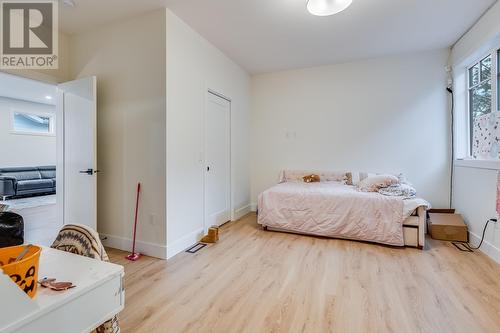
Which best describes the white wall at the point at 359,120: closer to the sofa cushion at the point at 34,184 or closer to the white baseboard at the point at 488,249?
the white baseboard at the point at 488,249

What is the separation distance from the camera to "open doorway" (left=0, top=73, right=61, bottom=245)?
536 cm

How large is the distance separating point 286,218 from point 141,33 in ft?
9.89

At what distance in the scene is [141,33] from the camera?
2.84 meters

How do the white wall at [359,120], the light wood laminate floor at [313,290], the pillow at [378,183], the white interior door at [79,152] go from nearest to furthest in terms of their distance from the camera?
1. the light wood laminate floor at [313,290]
2. the white interior door at [79,152]
3. the pillow at [378,183]
4. the white wall at [359,120]

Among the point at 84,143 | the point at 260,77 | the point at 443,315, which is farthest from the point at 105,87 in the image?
the point at 443,315

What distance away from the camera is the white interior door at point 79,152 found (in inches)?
116

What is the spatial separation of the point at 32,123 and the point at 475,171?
978cm

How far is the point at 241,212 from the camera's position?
4.57 meters

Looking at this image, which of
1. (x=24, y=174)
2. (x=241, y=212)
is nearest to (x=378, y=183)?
(x=241, y=212)

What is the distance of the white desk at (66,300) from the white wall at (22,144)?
770cm


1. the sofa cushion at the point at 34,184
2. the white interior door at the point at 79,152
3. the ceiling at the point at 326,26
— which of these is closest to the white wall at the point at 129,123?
the white interior door at the point at 79,152

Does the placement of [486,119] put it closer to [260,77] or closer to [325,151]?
[325,151]

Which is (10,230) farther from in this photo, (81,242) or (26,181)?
(26,181)

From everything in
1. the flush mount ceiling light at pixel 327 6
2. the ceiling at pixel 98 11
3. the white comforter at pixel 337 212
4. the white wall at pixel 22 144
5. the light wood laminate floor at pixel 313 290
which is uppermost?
the ceiling at pixel 98 11
